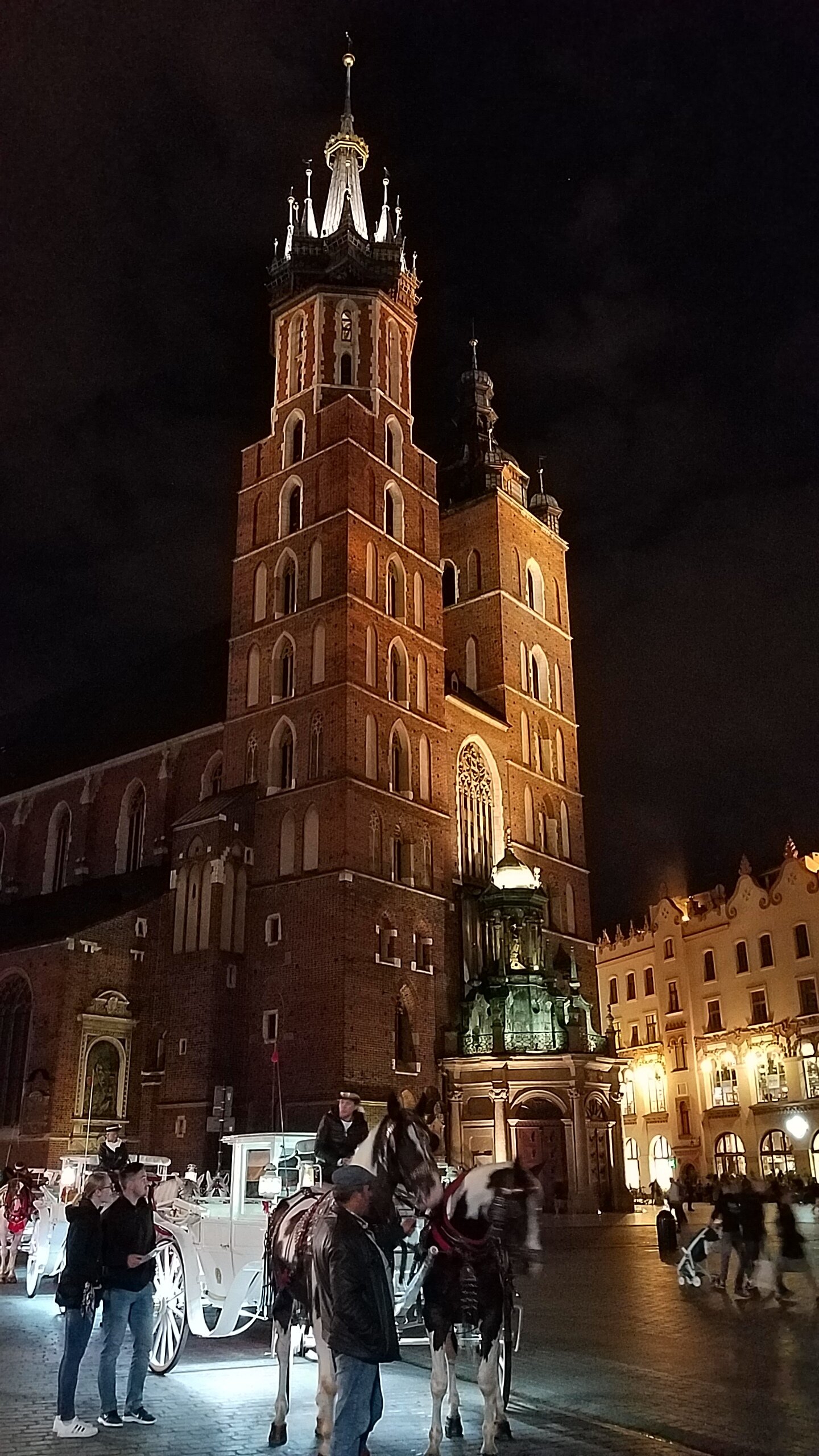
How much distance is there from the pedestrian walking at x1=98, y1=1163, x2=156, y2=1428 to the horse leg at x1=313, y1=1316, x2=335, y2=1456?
1.64 metres

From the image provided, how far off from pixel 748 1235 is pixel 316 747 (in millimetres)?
20659

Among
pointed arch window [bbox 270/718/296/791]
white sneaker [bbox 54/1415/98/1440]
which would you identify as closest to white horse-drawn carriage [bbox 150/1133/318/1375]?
white sneaker [bbox 54/1415/98/1440]

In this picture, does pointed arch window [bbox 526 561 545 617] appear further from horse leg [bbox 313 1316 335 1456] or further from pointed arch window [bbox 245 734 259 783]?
horse leg [bbox 313 1316 335 1456]

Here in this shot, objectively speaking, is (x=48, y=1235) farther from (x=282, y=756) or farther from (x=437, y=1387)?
(x=282, y=756)

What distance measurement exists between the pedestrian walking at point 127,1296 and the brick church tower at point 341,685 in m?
20.9

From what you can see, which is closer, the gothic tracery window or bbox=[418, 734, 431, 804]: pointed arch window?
bbox=[418, 734, 431, 804]: pointed arch window

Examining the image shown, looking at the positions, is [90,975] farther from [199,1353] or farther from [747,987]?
[747,987]

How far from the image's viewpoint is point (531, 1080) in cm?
3291

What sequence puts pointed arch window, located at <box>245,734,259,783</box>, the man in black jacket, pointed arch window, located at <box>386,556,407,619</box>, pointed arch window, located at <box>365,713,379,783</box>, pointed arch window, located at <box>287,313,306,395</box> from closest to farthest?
the man in black jacket < pointed arch window, located at <box>365,713,379,783</box> < pointed arch window, located at <box>245,734,259,783</box> < pointed arch window, located at <box>386,556,407,619</box> < pointed arch window, located at <box>287,313,306,395</box>

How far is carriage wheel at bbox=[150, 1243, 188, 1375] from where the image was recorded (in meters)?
10.2

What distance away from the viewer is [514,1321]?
40.2ft

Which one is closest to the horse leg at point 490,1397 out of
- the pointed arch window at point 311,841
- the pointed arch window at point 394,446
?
the pointed arch window at point 311,841

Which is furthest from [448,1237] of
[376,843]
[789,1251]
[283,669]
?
[283,669]

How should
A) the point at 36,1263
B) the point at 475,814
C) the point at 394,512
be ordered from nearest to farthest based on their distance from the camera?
the point at 36,1263, the point at 394,512, the point at 475,814
